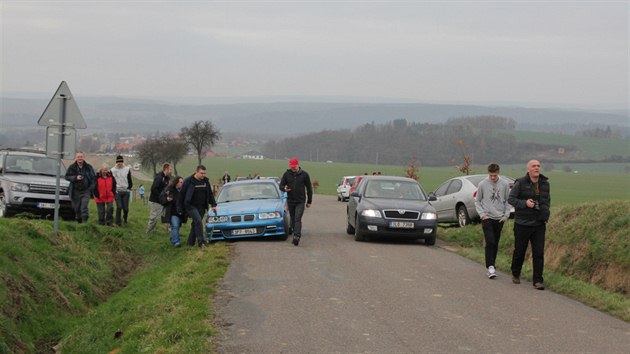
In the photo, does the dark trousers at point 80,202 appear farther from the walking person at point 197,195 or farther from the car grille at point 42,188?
the walking person at point 197,195

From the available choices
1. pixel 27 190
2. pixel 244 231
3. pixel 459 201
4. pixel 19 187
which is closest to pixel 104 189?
pixel 27 190

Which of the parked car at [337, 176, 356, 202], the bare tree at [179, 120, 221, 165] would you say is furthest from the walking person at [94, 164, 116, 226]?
the bare tree at [179, 120, 221, 165]

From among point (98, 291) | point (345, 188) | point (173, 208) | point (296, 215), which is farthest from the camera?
point (345, 188)

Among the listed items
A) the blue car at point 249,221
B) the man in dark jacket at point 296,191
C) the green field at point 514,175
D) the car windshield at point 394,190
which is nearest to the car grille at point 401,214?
the car windshield at point 394,190

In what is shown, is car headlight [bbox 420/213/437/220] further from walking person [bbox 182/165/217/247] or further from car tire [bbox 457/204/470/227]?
walking person [bbox 182/165/217/247]

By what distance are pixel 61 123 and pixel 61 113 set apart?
0.59 ft

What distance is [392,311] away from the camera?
936 cm

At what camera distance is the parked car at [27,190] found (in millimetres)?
18734

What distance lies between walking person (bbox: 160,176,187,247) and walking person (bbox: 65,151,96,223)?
1939 millimetres

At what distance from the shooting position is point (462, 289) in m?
11.2

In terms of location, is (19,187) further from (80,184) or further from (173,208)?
(173,208)

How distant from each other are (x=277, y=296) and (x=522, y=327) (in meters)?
3.14

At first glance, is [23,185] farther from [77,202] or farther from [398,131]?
[398,131]

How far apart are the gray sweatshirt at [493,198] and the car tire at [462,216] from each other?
7.87m
